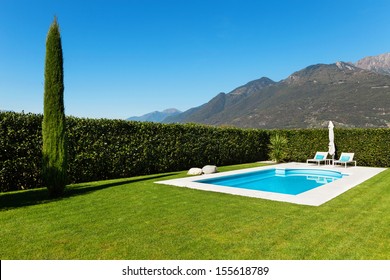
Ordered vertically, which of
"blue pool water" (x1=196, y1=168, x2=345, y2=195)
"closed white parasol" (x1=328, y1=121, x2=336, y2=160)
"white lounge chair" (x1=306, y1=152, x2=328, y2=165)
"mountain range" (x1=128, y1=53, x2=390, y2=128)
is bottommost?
"blue pool water" (x1=196, y1=168, x2=345, y2=195)

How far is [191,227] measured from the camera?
5031mm

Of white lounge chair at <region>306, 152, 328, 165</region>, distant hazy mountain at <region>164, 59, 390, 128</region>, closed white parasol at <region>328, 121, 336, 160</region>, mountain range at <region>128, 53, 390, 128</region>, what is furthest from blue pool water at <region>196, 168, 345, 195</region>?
distant hazy mountain at <region>164, 59, 390, 128</region>

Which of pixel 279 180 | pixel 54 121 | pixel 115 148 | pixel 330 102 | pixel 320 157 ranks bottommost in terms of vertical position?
pixel 279 180

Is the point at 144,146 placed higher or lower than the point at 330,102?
lower

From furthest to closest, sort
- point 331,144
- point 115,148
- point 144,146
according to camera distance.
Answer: point 331,144
point 144,146
point 115,148

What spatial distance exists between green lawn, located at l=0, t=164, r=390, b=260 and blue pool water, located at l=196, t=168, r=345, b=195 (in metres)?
3.65

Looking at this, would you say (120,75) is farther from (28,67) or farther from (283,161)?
(283,161)

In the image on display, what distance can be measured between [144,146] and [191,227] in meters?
8.98

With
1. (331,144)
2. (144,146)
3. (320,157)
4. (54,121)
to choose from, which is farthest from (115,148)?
(331,144)

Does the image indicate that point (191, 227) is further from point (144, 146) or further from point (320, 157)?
point (320, 157)

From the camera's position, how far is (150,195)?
8.00 metres

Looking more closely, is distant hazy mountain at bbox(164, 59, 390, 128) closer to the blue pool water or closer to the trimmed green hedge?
the trimmed green hedge

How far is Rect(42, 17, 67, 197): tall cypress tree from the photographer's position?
7.80 m
